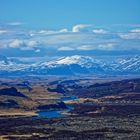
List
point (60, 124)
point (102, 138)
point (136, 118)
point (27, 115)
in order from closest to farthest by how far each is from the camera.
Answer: point (102, 138), point (60, 124), point (136, 118), point (27, 115)

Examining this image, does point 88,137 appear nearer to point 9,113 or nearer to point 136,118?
point 136,118

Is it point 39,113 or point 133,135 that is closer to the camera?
point 133,135

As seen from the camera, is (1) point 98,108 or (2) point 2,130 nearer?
(2) point 2,130

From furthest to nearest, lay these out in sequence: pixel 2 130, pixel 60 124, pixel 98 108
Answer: pixel 98 108 → pixel 60 124 → pixel 2 130

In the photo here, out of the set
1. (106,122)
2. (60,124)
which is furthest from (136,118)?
(60,124)

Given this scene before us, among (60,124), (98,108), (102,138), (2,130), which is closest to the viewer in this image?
(102,138)

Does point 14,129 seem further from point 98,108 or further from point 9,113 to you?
point 98,108

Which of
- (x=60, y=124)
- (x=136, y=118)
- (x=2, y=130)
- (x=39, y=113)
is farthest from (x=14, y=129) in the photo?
(x=39, y=113)

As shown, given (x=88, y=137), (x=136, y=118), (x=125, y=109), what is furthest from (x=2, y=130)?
(x=125, y=109)

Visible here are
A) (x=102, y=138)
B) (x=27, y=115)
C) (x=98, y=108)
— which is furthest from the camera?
(x=98, y=108)
